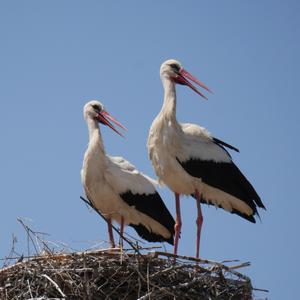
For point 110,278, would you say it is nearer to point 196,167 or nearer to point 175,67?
point 196,167

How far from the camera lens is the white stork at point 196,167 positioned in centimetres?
1348

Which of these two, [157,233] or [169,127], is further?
[157,233]

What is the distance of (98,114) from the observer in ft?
48.6

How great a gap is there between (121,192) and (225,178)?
1.39 metres

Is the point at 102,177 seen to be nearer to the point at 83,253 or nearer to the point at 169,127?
the point at 169,127

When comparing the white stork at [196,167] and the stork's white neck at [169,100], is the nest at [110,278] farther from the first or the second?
the stork's white neck at [169,100]

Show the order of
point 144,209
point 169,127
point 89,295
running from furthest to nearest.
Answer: point 144,209
point 169,127
point 89,295

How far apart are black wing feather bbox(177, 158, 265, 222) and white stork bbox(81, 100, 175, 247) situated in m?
1.10

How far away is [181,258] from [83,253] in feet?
3.23

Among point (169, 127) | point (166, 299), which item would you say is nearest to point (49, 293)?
point (166, 299)

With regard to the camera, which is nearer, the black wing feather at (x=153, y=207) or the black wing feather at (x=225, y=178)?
the black wing feather at (x=225, y=178)

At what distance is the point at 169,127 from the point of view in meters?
13.6

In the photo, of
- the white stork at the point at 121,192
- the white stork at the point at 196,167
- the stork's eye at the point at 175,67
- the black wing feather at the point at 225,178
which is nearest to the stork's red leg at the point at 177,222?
the white stork at the point at 196,167

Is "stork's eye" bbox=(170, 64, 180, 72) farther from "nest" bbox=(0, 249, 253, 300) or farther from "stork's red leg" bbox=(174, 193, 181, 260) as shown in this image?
"nest" bbox=(0, 249, 253, 300)
